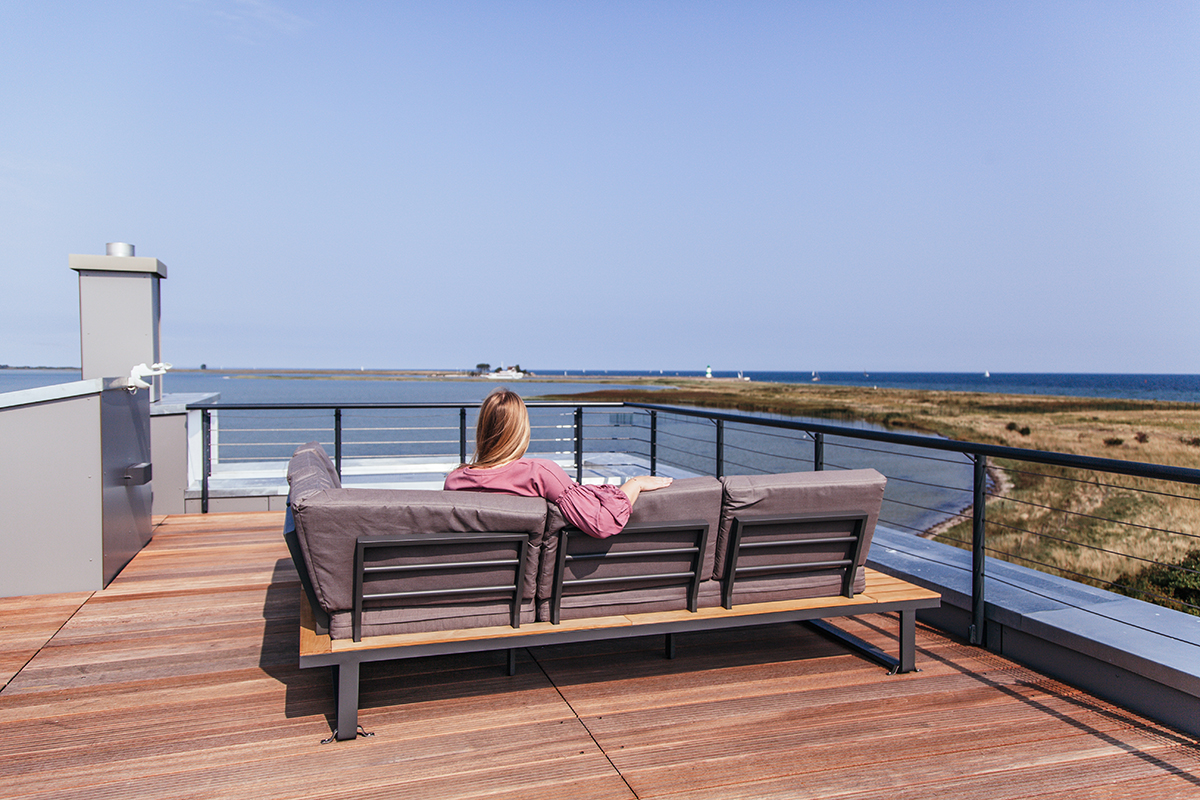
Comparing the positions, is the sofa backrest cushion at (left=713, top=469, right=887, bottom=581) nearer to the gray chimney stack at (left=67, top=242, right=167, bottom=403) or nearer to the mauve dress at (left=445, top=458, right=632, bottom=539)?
the mauve dress at (left=445, top=458, right=632, bottom=539)

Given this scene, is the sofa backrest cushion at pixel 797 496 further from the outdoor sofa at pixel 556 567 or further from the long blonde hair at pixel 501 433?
the long blonde hair at pixel 501 433

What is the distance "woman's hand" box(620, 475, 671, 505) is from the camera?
222 cm

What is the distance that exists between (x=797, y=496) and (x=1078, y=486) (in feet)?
48.7

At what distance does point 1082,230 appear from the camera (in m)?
36.5

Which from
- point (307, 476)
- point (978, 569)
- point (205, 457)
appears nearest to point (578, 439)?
point (205, 457)

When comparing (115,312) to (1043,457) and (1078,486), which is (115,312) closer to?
(1043,457)

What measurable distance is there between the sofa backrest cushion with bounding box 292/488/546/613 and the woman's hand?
30cm

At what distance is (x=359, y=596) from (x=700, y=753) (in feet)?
3.64

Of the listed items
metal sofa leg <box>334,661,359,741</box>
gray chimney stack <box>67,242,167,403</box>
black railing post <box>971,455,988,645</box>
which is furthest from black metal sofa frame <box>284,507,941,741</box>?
gray chimney stack <box>67,242,167,403</box>

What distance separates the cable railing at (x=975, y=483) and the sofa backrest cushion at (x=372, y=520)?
4.02 feet

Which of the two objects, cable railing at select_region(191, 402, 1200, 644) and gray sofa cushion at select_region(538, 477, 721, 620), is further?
cable railing at select_region(191, 402, 1200, 644)

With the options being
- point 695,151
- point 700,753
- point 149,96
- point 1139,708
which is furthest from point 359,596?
point 695,151

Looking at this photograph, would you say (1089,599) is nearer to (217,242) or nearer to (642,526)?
(642,526)

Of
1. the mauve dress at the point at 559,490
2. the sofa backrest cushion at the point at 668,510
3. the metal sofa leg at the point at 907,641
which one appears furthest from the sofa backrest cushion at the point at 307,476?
the metal sofa leg at the point at 907,641
